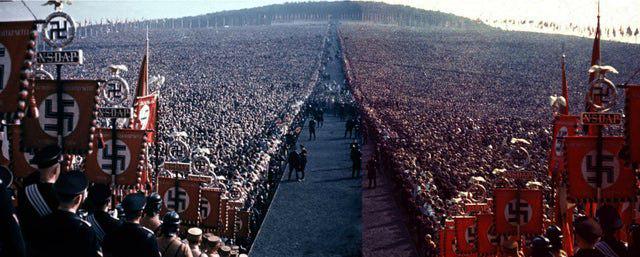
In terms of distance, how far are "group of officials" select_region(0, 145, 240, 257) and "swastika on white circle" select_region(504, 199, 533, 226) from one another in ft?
14.5

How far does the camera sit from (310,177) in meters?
19.5

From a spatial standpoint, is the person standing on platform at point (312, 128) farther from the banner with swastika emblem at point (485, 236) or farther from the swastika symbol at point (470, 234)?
the banner with swastika emblem at point (485, 236)

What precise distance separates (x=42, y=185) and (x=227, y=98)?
32.3m

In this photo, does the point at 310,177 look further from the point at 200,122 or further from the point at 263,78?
the point at 263,78

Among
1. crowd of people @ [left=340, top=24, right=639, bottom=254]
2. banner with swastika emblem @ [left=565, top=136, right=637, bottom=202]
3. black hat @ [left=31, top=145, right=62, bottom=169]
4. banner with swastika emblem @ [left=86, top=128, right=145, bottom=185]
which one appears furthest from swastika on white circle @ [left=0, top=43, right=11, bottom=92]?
crowd of people @ [left=340, top=24, right=639, bottom=254]

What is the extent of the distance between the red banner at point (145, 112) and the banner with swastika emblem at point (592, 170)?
5959 mm

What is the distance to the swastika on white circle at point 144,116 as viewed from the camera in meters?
9.41

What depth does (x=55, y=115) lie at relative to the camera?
6418 millimetres

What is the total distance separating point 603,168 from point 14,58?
6.36m

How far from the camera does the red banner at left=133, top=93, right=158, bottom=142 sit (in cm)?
932

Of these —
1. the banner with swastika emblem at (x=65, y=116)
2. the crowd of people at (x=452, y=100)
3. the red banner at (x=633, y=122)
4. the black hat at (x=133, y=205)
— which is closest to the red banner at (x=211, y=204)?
the banner with swastika emblem at (x=65, y=116)

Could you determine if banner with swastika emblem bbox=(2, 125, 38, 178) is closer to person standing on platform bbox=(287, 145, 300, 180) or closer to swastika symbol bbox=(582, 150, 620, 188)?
swastika symbol bbox=(582, 150, 620, 188)

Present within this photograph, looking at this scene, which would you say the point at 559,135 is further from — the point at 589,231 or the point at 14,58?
the point at 14,58

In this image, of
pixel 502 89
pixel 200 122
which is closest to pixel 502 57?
pixel 502 89
